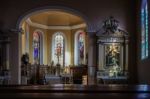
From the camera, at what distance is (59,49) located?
26.4 m

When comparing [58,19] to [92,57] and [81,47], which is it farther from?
[92,57]

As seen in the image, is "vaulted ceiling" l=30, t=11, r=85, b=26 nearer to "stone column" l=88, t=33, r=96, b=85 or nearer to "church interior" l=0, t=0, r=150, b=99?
"church interior" l=0, t=0, r=150, b=99

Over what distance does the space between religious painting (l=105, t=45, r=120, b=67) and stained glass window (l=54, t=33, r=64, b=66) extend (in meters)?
10.2

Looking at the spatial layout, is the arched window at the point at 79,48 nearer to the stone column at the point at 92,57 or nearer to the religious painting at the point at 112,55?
the stone column at the point at 92,57

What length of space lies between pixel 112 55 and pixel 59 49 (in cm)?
1048

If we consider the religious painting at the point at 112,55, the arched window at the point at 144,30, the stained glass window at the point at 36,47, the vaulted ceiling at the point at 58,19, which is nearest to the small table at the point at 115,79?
the religious painting at the point at 112,55

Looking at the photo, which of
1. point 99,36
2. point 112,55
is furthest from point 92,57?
point 99,36

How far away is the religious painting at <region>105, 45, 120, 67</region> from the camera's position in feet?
53.5

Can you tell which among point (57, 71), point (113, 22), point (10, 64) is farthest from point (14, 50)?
point (57, 71)

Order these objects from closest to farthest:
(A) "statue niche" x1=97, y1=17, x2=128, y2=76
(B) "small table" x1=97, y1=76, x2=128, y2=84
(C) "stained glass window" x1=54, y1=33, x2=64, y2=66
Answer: (B) "small table" x1=97, y1=76, x2=128, y2=84 < (A) "statue niche" x1=97, y1=17, x2=128, y2=76 < (C) "stained glass window" x1=54, y1=33, x2=64, y2=66

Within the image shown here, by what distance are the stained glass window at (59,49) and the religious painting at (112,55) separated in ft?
33.5

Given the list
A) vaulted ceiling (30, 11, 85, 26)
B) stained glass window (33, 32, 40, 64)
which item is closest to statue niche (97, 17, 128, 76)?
vaulted ceiling (30, 11, 85, 26)

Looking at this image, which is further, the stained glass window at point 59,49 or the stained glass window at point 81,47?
the stained glass window at point 59,49

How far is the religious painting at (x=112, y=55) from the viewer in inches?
642
